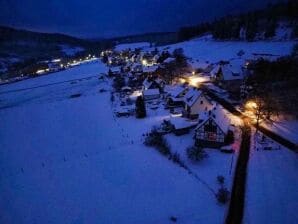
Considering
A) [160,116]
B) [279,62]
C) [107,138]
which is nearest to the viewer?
[107,138]

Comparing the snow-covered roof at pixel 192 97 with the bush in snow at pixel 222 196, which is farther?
the snow-covered roof at pixel 192 97

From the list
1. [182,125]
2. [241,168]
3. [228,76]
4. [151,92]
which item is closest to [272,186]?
[241,168]

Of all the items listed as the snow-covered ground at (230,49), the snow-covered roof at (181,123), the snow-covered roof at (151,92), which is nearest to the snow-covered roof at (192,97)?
the snow-covered roof at (181,123)

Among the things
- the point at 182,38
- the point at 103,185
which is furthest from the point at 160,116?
the point at 182,38

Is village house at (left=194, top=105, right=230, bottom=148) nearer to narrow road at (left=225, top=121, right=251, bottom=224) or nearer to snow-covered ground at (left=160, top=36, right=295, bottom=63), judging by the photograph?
narrow road at (left=225, top=121, right=251, bottom=224)

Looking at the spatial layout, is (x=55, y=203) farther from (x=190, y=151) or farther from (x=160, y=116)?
(x=160, y=116)

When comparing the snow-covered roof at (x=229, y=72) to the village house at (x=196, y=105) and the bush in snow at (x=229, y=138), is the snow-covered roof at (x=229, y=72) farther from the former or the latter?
the bush in snow at (x=229, y=138)
